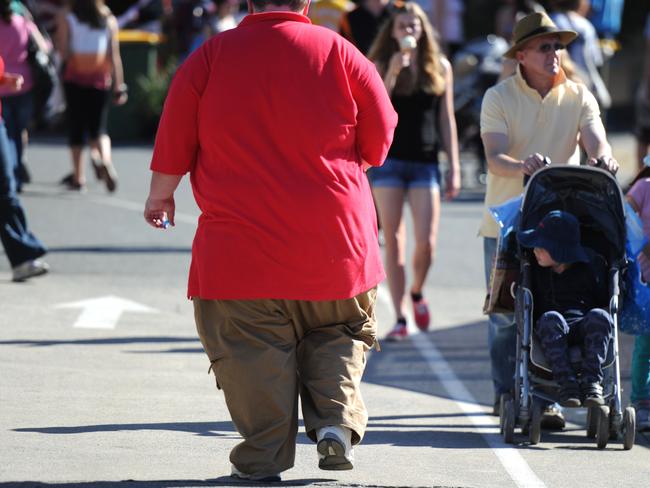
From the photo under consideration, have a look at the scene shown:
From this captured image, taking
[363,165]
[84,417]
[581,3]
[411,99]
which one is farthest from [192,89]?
[581,3]

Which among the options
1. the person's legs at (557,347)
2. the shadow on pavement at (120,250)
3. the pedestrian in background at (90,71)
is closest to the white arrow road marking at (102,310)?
the shadow on pavement at (120,250)

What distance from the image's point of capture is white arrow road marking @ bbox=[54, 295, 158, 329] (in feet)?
34.9

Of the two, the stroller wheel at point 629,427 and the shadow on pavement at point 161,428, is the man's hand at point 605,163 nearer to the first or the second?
the stroller wheel at point 629,427

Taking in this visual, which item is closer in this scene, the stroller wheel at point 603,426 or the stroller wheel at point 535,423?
the stroller wheel at point 603,426

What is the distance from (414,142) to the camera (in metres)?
10.6

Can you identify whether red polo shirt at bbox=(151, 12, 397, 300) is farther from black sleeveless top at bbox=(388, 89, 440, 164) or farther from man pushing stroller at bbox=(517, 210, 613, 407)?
black sleeveless top at bbox=(388, 89, 440, 164)

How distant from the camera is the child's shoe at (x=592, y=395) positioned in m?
7.28

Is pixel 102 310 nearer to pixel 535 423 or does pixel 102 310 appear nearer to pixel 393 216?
pixel 393 216

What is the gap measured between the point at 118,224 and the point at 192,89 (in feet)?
31.1

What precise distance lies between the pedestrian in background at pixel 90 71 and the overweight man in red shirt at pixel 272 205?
1048cm

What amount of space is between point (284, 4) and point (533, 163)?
194 centimetres

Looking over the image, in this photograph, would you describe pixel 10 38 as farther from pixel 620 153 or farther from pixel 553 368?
pixel 620 153

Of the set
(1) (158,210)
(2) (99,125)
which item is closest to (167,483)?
(1) (158,210)

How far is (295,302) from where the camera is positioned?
6320 millimetres
